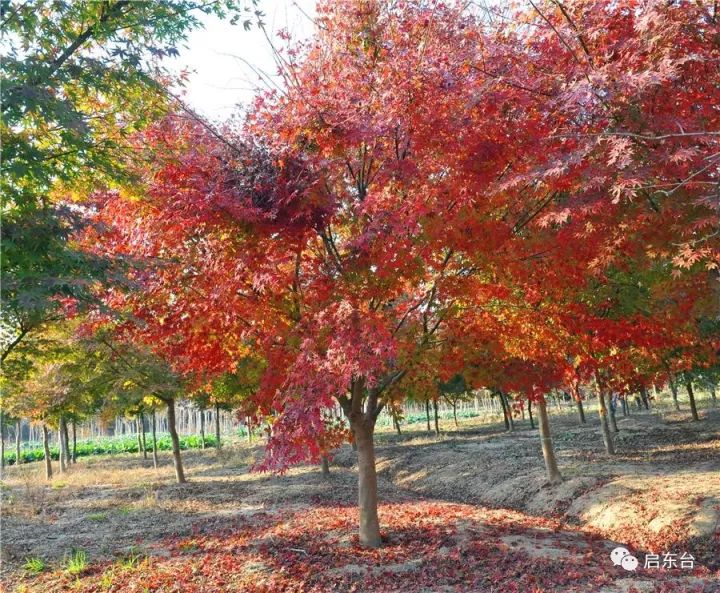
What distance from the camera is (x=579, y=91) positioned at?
623 centimetres

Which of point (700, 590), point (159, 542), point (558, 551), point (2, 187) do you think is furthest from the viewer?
point (159, 542)

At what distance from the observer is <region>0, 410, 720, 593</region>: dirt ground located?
7430mm

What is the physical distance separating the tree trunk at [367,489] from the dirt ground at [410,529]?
285mm

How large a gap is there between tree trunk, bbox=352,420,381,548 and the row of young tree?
39 millimetres

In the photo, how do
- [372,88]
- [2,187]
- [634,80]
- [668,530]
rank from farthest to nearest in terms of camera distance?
[668,530] → [372,88] → [2,187] → [634,80]

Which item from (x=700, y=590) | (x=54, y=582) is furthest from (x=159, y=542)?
(x=700, y=590)

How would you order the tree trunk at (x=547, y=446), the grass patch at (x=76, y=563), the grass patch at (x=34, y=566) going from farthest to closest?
1. the tree trunk at (x=547, y=446)
2. the grass patch at (x=34, y=566)
3. the grass patch at (x=76, y=563)

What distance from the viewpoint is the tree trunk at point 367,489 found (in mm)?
8820

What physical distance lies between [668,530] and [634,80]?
7.41 m

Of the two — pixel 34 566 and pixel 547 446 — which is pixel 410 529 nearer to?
pixel 547 446

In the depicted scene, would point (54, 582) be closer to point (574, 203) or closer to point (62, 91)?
point (62, 91)

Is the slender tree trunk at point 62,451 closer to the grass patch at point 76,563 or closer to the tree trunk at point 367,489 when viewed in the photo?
the grass patch at point 76,563

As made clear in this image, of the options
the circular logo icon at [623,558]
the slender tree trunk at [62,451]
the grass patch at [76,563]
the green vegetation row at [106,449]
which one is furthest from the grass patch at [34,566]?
the green vegetation row at [106,449]

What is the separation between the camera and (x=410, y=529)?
380 inches
